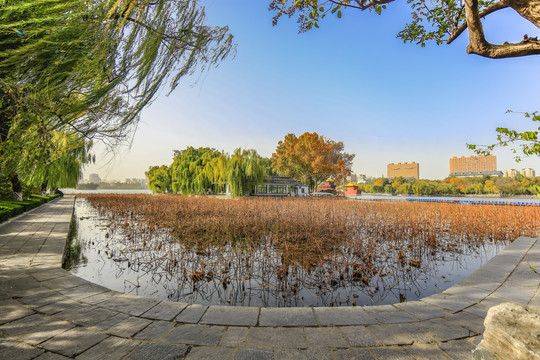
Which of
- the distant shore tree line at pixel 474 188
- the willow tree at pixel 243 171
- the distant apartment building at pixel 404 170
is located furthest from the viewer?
the distant apartment building at pixel 404 170

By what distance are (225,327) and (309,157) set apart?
30739mm

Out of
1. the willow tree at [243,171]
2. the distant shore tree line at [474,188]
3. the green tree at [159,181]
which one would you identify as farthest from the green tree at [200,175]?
the distant shore tree line at [474,188]

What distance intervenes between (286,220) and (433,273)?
223 inches

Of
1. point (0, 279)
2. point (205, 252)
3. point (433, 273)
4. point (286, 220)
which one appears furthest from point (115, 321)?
point (286, 220)

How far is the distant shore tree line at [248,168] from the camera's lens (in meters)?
20.8

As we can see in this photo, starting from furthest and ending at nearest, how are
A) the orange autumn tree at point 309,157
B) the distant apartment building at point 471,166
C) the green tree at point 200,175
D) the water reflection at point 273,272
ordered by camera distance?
the distant apartment building at point 471,166 < the orange autumn tree at point 309,157 < the green tree at point 200,175 < the water reflection at point 273,272

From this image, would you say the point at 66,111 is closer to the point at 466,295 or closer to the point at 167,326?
the point at 167,326

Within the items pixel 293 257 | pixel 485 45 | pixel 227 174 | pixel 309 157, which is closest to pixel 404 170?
pixel 309 157

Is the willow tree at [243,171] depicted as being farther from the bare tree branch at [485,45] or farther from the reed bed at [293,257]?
the bare tree branch at [485,45]

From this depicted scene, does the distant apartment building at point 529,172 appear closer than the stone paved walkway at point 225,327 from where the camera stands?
No

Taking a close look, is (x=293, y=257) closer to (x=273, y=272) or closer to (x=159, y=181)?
(x=273, y=272)

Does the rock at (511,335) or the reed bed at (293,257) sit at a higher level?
the rock at (511,335)

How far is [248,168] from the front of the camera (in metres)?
20.4

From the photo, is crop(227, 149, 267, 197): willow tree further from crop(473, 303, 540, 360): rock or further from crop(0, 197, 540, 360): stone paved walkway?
crop(473, 303, 540, 360): rock
